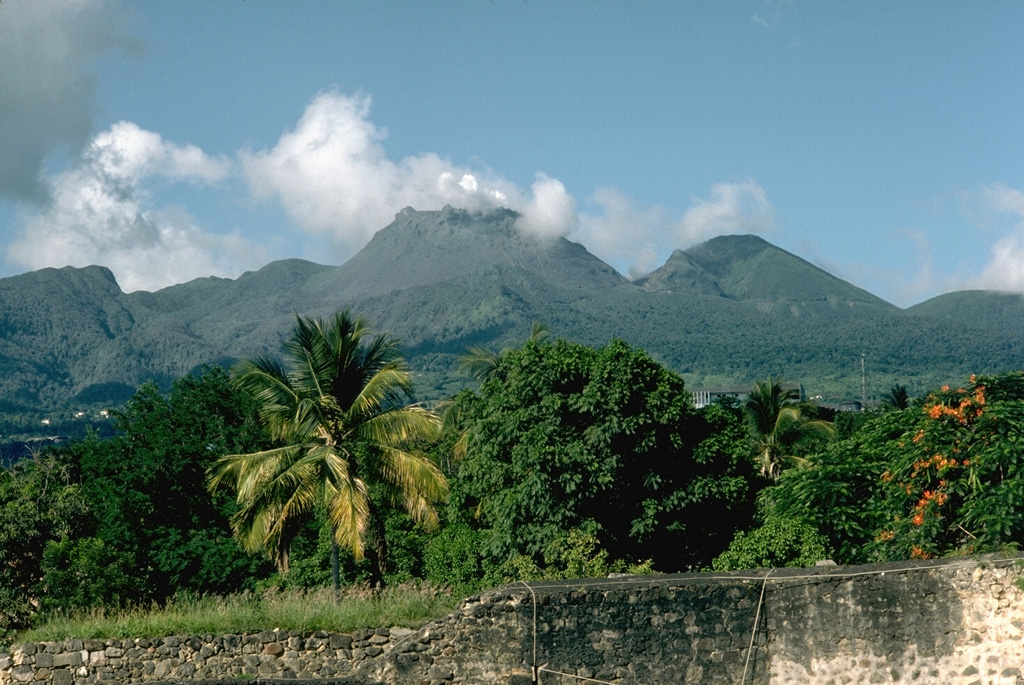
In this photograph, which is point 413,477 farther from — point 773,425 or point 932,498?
point 773,425

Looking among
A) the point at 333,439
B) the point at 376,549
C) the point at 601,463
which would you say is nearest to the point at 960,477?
the point at 601,463

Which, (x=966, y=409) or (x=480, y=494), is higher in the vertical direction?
(x=966, y=409)

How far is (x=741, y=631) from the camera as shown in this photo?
8805 millimetres

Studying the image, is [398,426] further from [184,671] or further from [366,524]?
[184,671]

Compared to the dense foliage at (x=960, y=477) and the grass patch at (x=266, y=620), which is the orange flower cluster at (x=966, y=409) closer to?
the dense foliage at (x=960, y=477)

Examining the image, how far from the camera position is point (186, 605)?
1273 centimetres

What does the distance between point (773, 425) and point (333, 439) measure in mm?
25824

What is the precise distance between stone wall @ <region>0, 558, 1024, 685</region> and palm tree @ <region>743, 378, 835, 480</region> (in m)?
31.1

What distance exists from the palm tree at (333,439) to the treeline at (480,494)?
0.12 ft

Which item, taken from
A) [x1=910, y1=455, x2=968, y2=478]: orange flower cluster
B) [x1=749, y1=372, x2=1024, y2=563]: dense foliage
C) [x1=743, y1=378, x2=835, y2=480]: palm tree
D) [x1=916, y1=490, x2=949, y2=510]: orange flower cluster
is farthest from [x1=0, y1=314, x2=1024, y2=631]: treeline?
[x1=743, y1=378, x2=835, y2=480]: palm tree

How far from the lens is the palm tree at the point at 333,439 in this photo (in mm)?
18016

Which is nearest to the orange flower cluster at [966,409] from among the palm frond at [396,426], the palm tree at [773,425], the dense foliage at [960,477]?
the dense foliage at [960,477]

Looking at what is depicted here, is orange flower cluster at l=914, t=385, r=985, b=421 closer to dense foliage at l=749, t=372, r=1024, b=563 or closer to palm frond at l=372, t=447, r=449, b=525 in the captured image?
dense foliage at l=749, t=372, r=1024, b=563

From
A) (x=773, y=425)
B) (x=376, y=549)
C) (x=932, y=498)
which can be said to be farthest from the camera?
(x=773, y=425)
